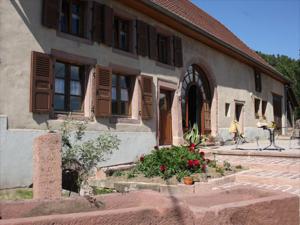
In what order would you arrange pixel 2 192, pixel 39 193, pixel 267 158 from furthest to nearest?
pixel 267 158
pixel 2 192
pixel 39 193

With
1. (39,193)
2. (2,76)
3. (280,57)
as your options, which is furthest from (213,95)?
(280,57)

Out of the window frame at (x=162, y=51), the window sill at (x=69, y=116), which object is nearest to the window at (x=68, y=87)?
the window sill at (x=69, y=116)

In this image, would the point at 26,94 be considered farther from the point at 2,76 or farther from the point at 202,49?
the point at 202,49

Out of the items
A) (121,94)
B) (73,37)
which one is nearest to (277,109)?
(121,94)

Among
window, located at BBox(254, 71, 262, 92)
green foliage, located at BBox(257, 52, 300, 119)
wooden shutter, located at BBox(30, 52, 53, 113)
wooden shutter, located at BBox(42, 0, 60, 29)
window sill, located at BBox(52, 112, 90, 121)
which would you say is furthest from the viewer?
green foliage, located at BBox(257, 52, 300, 119)

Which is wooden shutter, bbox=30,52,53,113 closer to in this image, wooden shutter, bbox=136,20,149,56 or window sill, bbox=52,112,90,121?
window sill, bbox=52,112,90,121

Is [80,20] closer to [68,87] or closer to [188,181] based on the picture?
[68,87]

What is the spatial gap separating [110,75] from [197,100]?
6601 mm

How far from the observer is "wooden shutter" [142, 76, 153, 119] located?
499 inches

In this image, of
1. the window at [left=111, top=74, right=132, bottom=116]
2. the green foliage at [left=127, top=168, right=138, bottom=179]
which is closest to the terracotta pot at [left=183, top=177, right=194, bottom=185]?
the green foliage at [left=127, top=168, right=138, bottom=179]

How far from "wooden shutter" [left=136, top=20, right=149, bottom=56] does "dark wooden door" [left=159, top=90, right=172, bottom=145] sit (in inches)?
77.2

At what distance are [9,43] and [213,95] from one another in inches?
→ 428

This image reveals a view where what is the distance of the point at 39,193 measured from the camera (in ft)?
18.4

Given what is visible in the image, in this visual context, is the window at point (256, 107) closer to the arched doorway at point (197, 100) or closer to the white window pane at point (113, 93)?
the arched doorway at point (197, 100)
